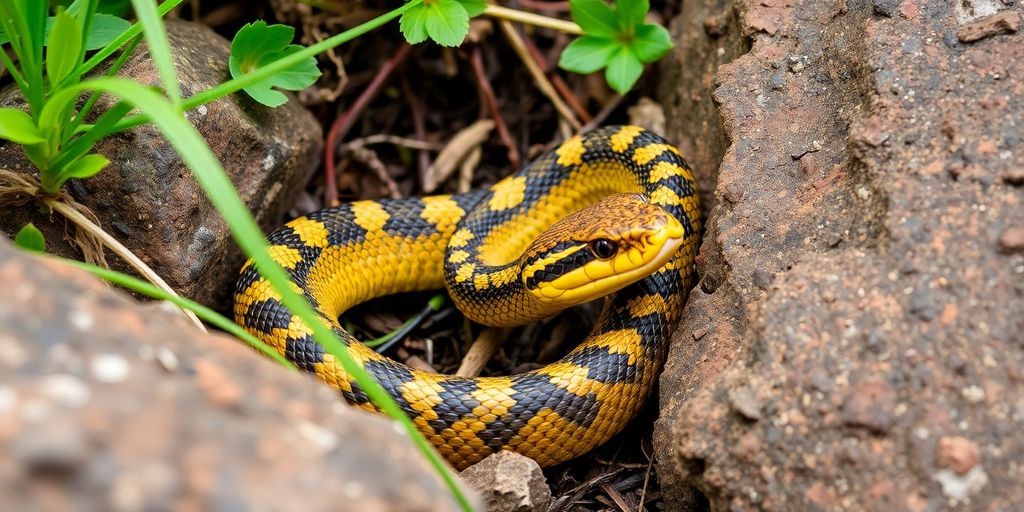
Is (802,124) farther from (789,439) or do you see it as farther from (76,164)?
(76,164)

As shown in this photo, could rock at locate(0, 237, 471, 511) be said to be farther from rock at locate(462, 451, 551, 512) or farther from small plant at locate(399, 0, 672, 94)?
small plant at locate(399, 0, 672, 94)

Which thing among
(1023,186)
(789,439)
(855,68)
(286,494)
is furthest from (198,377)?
(855,68)

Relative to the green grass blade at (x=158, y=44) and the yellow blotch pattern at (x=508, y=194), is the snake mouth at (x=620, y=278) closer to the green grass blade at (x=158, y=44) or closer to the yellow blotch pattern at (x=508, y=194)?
the yellow blotch pattern at (x=508, y=194)

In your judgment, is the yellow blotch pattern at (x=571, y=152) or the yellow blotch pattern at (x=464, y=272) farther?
the yellow blotch pattern at (x=571, y=152)

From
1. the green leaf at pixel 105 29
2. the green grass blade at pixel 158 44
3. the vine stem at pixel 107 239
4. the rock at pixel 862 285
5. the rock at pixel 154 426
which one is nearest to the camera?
the rock at pixel 154 426

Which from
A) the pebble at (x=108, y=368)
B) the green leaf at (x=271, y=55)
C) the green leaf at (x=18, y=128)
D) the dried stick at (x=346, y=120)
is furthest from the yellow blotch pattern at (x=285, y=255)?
the pebble at (x=108, y=368)

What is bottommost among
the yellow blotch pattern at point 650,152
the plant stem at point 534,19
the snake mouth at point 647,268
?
the snake mouth at point 647,268

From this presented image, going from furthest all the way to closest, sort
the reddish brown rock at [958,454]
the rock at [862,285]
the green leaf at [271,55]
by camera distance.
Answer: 1. the green leaf at [271,55]
2. the rock at [862,285]
3. the reddish brown rock at [958,454]

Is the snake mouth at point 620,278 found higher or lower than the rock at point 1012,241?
lower

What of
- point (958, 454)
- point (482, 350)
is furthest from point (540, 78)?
point (958, 454)
